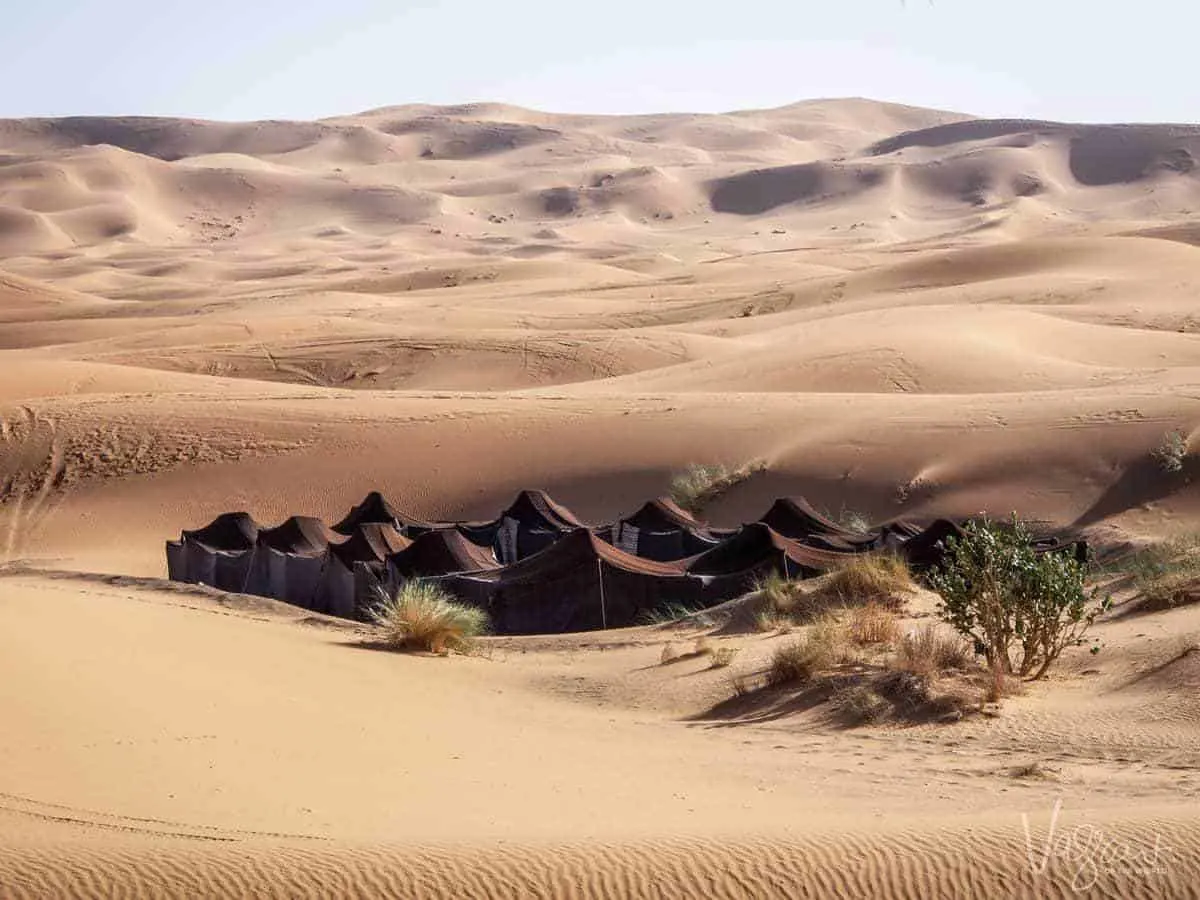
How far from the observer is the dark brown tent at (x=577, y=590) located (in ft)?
51.1

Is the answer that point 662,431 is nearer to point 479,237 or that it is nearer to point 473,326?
point 473,326

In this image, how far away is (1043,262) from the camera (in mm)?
49469

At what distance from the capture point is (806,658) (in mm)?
10867

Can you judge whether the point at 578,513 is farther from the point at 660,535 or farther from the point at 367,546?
the point at 367,546

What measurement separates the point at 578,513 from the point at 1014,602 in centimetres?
1286

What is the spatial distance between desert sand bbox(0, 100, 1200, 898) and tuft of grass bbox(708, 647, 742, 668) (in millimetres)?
104

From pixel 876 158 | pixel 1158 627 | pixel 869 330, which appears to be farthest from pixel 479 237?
pixel 1158 627

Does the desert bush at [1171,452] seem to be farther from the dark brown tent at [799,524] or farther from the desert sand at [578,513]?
the dark brown tent at [799,524]

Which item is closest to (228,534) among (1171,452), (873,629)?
(873,629)

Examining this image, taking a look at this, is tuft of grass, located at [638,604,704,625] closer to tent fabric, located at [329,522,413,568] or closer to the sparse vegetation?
tent fabric, located at [329,522,413,568]

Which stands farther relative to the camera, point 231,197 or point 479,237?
point 231,197

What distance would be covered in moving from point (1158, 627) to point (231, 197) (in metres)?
105

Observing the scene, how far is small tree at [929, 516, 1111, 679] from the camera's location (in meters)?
10.5

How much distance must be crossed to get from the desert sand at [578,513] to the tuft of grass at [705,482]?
0.19 meters
